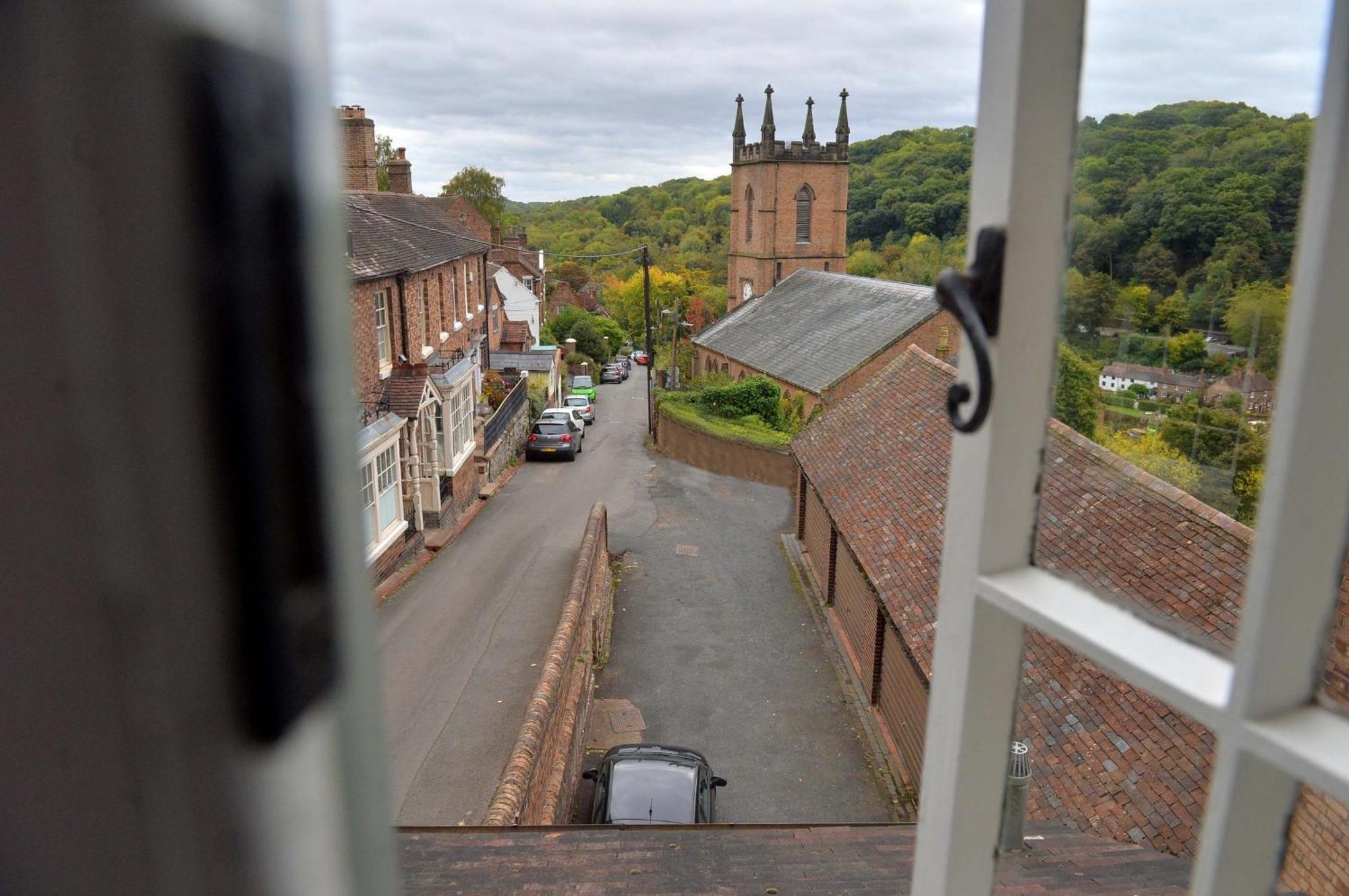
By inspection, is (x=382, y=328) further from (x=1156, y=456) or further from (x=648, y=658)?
(x=1156, y=456)

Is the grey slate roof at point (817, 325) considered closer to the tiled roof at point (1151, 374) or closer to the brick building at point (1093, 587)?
the brick building at point (1093, 587)

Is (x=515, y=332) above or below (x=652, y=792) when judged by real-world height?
above

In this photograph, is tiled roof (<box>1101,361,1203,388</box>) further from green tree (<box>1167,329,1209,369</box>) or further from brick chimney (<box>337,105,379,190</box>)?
brick chimney (<box>337,105,379,190</box>)

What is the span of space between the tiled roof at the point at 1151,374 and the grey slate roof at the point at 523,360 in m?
28.1

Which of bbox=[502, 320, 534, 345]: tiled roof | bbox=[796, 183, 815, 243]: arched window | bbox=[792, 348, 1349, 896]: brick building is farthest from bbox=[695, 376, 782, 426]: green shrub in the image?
bbox=[796, 183, 815, 243]: arched window

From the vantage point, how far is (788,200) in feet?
120

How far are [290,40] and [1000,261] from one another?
2.41 ft

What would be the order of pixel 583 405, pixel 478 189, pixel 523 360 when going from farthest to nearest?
1. pixel 478 189
2. pixel 583 405
3. pixel 523 360

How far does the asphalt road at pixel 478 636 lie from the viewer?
791cm

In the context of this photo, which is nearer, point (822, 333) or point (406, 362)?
point (406, 362)

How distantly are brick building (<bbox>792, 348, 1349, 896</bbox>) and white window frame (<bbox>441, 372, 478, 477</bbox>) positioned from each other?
678 centimetres

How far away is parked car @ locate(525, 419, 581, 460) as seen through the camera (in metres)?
22.8

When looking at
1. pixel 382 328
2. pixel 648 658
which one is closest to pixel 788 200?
pixel 382 328

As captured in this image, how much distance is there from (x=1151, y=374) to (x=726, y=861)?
3.77 metres
